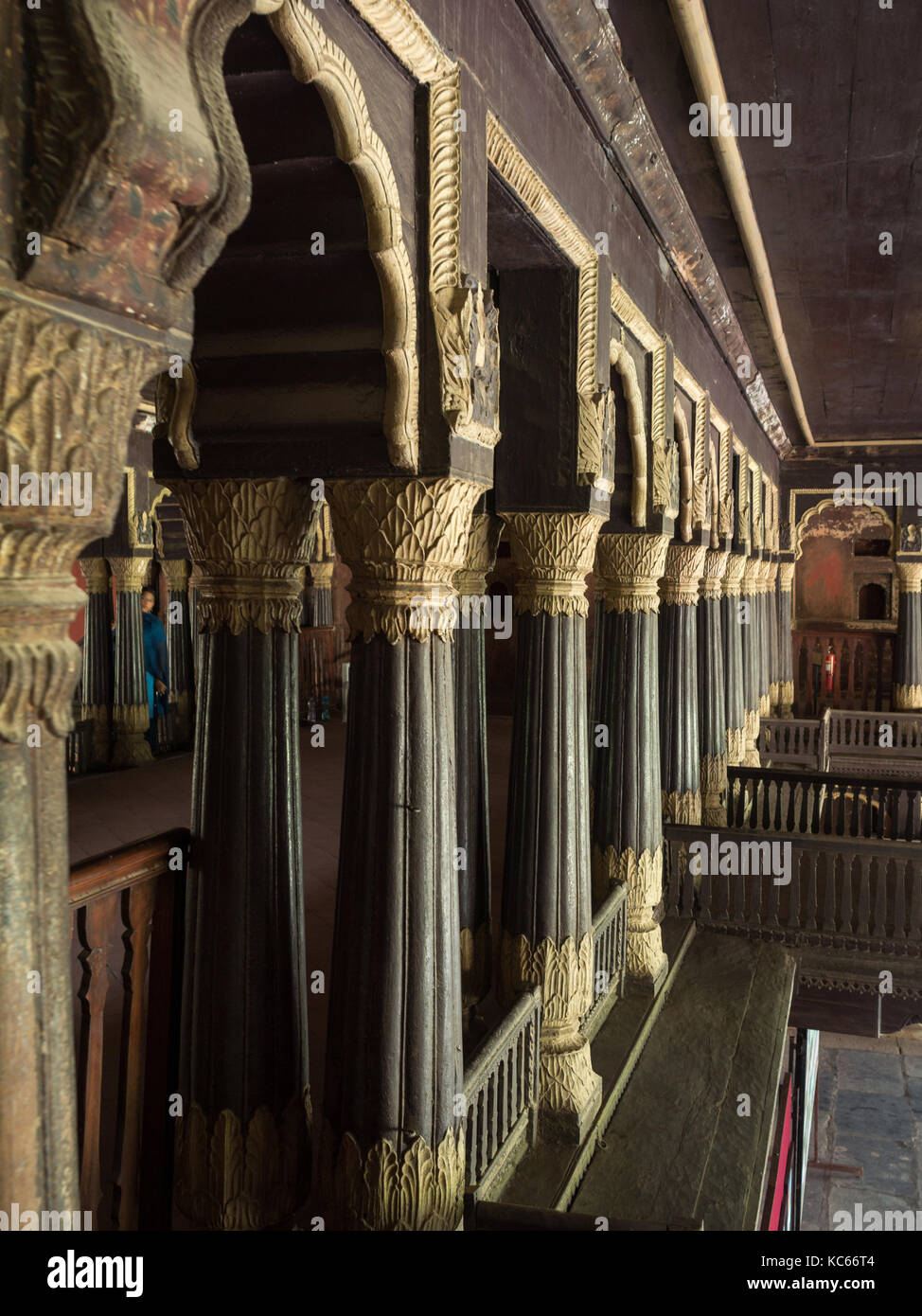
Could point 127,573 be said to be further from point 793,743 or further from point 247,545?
point 793,743

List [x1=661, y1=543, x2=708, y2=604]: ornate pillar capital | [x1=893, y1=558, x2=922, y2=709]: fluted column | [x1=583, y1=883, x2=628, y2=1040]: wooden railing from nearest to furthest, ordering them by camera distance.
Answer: [x1=583, y1=883, x2=628, y2=1040]: wooden railing, [x1=661, y1=543, x2=708, y2=604]: ornate pillar capital, [x1=893, y1=558, x2=922, y2=709]: fluted column

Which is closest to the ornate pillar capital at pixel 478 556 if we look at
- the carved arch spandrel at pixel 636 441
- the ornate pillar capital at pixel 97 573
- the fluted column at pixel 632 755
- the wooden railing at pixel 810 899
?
the carved arch spandrel at pixel 636 441

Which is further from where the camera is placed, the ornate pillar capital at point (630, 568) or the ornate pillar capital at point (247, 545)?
the ornate pillar capital at point (630, 568)

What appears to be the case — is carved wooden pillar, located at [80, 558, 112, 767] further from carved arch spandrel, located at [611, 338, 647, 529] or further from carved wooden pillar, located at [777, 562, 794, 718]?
carved wooden pillar, located at [777, 562, 794, 718]

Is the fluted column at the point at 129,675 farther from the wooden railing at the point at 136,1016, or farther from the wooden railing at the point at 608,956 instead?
the wooden railing at the point at 136,1016

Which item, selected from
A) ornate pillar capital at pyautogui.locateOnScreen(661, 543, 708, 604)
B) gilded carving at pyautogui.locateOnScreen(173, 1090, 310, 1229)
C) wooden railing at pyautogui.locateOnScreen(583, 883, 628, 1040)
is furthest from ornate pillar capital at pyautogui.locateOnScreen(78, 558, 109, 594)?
gilded carving at pyautogui.locateOnScreen(173, 1090, 310, 1229)

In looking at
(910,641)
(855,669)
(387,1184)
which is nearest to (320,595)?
(910,641)

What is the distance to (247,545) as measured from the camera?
2992 millimetres

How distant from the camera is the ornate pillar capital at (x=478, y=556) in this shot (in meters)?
4.71

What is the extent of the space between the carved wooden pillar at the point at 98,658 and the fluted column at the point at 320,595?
3906mm

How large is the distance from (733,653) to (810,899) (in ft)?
11.0

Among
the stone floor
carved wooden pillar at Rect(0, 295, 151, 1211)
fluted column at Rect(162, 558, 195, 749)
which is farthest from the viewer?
fluted column at Rect(162, 558, 195, 749)

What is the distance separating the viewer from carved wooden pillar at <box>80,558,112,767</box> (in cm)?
1024
